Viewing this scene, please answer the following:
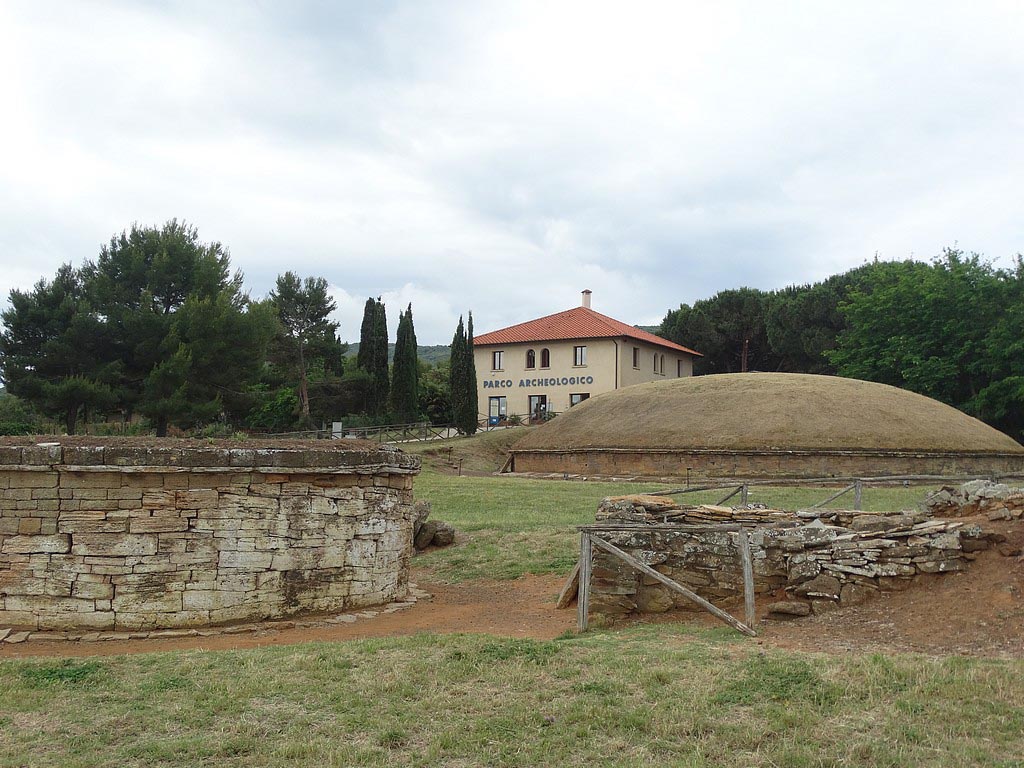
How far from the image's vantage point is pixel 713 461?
1236 inches

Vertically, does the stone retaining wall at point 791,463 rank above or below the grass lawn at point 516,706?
above

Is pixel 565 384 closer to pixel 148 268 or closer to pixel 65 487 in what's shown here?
pixel 148 268

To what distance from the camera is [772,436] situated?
31531 mm

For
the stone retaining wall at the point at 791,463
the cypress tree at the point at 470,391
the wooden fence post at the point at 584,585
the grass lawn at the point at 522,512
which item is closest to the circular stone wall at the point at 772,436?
the stone retaining wall at the point at 791,463

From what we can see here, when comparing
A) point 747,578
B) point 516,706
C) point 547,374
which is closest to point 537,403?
point 547,374

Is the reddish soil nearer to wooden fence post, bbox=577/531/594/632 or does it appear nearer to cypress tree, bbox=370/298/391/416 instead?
wooden fence post, bbox=577/531/594/632

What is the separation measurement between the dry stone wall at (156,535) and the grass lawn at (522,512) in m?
4.00

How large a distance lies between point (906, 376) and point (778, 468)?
59.6ft

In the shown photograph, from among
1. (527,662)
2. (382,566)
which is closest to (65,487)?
(382,566)

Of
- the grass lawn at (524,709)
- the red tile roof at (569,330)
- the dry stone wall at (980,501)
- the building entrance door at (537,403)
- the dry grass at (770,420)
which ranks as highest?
the red tile roof at (569,330)

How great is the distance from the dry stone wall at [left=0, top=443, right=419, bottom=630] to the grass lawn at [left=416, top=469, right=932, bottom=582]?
13.1 feet

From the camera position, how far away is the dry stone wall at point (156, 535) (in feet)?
29.4

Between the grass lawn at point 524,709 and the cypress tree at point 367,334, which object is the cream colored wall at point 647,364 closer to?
the cypress tree at point 367,334

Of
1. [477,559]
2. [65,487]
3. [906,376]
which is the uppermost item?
[906,376]
